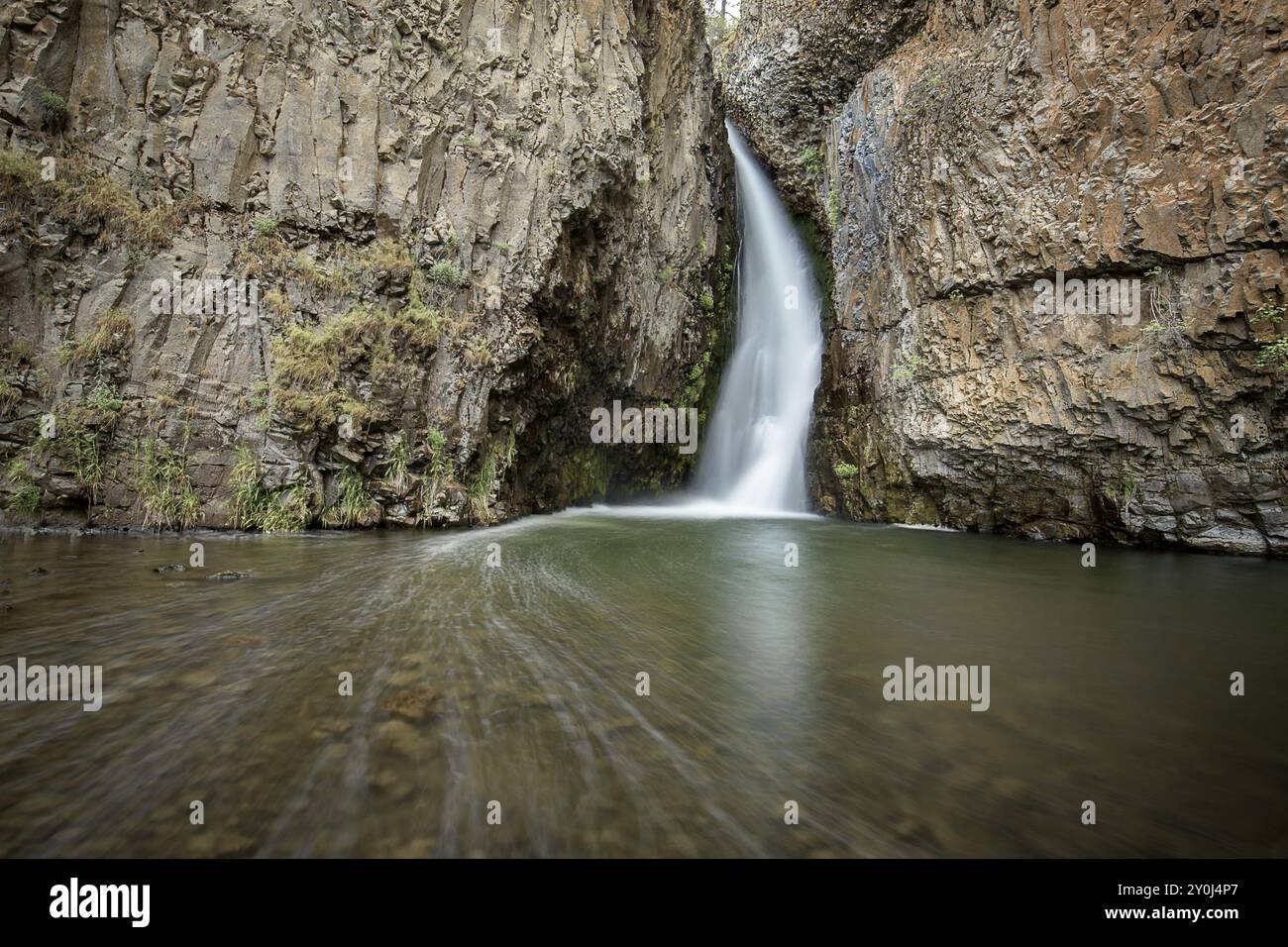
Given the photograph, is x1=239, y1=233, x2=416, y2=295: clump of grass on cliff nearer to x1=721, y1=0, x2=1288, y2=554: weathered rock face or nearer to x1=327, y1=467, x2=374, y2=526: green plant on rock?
x1=327, y1=467, x2=374, y2=526: green plant on rock

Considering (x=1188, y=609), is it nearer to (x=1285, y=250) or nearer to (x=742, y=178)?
(x=1285, y=250)

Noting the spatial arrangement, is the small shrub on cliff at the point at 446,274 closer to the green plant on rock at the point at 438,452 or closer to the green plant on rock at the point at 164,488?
the green plant on rock at the point at 438,452

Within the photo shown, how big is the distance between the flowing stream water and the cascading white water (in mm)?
10211

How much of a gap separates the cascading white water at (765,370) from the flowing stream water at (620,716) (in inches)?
402

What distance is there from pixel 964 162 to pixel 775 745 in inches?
535

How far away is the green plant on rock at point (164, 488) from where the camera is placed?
8617 mm

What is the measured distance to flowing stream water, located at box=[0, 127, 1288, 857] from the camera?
2.02m

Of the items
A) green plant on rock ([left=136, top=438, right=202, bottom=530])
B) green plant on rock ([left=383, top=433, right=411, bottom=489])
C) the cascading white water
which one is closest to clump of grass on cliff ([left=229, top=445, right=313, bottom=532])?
green plant on rock ([left=136, top=438, right=202, bottom=530])

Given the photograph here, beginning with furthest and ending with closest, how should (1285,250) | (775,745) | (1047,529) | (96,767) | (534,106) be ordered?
(534,106)
(1047,529)
(1285,250)
(775,745)
(96,767)

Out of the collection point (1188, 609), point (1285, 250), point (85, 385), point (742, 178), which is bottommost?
point (1188, 609)

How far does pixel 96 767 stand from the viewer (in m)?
2.30

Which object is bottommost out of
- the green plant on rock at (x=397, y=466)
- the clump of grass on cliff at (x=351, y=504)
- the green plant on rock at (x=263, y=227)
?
the clump of grass on cliff at (x=351, y=504)

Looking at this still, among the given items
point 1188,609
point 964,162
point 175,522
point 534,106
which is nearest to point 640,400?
point 534,106

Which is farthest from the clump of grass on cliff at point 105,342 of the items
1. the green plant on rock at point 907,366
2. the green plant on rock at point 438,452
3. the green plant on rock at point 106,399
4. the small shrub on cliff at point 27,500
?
the green plant on rock at point 907,366
